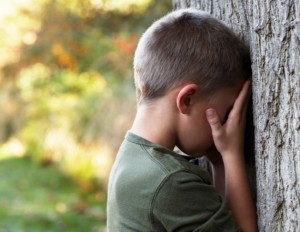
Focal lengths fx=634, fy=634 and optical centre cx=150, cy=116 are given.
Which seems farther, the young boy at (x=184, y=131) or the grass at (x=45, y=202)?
the grass at (x=45, y=202)

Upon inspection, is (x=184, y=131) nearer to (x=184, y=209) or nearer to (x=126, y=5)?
(x=184, y=209)

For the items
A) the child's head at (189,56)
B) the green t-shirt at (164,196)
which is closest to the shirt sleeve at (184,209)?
the green t-shirt at (164,196)

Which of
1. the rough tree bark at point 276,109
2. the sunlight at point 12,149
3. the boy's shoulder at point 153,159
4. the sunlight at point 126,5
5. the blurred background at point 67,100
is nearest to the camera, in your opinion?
the rough tree bark at point 276,109

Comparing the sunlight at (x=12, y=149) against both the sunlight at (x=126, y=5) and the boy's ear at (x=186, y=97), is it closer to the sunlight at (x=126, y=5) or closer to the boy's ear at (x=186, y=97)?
the sunlight at (x=126, y=5)

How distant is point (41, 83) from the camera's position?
37.4 feet

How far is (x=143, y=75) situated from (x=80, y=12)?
700 centimetres

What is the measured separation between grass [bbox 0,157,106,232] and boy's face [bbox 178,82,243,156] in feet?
16.5

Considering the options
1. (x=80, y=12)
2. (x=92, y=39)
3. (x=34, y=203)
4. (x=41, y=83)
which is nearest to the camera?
(x=34, y=203)

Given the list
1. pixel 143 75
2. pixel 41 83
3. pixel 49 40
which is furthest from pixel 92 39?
pixel 143 75

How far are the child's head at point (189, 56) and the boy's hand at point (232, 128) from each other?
0.06m

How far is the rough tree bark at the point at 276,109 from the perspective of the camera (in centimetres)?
153

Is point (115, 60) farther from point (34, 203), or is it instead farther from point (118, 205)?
point (118, 205)

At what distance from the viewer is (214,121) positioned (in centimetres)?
171

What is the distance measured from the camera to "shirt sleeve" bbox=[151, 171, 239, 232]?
159 cm
